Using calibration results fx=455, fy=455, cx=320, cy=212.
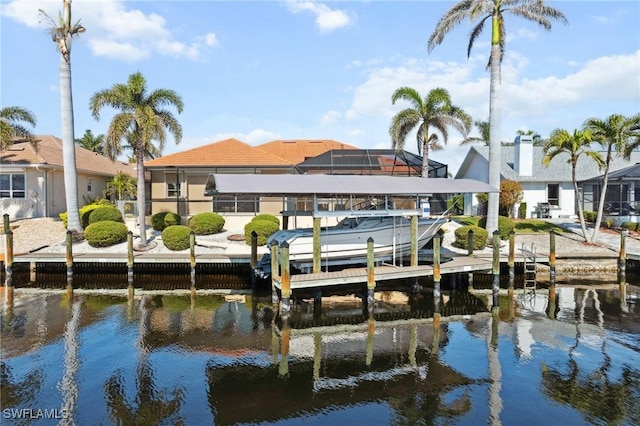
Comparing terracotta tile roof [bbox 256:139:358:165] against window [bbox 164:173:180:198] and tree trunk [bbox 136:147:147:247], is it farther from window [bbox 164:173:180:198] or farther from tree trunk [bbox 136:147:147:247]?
tree trunk [bbox 136:147:147:247]

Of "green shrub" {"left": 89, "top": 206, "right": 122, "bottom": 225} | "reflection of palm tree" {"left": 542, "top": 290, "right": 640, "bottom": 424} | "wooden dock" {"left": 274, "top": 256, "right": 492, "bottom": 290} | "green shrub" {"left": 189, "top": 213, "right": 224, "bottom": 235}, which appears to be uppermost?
"green shrub" {"left": 89, "top": 206, "right": 122, "bottom": 225}

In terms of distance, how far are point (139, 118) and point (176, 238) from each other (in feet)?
19.8

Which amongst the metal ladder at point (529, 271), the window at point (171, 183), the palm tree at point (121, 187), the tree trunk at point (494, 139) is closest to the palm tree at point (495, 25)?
the tree trunk at point (494, 139)

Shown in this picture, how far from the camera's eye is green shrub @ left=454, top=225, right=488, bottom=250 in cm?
2233

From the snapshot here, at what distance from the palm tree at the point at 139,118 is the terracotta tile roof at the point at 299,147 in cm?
1876

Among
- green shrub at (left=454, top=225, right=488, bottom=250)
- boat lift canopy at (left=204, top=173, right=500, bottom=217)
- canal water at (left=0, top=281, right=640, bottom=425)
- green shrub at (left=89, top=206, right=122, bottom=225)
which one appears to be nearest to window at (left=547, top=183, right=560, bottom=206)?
green shrub at (left=454, top=225, right=488, bottom=250)

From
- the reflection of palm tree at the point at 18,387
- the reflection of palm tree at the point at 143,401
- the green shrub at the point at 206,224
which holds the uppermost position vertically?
the green shrub at the point at 206,224

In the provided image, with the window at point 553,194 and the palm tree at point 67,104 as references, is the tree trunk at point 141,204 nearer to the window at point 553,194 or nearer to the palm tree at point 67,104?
the palm tree at point 67,104

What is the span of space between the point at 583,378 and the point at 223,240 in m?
18.3

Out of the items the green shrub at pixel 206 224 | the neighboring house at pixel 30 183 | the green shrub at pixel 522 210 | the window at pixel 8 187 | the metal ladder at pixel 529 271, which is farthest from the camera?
the green shrub at pixel 522 210

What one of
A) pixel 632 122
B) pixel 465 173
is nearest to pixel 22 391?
pixel 632 122

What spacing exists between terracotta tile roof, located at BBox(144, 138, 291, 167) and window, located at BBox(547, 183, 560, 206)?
1849 cm

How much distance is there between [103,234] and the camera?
73.9 ft

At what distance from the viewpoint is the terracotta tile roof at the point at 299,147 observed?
42.5 meters
